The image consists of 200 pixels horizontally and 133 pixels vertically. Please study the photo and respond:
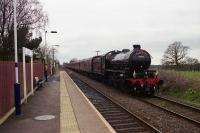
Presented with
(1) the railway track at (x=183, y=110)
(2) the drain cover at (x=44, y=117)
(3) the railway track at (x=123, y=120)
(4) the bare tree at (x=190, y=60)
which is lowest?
(3) the railway track at (x=123, y=120)

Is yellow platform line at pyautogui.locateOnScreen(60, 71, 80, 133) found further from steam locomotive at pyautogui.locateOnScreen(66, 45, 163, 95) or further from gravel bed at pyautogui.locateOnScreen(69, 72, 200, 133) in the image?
→ steam locomotive at pyautogui.locateOnScreen(66, 45, 163, 95)

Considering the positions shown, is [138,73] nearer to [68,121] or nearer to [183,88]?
[183,88]

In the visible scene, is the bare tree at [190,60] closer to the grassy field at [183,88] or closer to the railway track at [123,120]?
the grassy field at [183,88]

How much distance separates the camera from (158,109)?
1589 centimetres

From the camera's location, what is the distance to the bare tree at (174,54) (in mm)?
85938

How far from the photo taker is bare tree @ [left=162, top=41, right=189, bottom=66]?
85.9m

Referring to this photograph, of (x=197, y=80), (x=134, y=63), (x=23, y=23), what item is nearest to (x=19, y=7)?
(x=23, y=23)

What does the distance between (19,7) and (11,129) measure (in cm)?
3365

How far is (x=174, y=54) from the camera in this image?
87.7 m

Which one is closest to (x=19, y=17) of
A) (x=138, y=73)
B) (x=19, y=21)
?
(x=19, y=21)

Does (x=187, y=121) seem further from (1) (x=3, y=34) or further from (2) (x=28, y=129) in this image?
(1) (x=3, y=34)

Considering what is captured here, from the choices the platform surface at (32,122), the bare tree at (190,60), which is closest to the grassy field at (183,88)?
the platform surface at (32,122)

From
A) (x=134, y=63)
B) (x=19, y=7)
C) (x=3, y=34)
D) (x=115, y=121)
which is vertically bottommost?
(x=115, y=121)

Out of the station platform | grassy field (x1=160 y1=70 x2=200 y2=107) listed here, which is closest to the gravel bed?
the station platform
